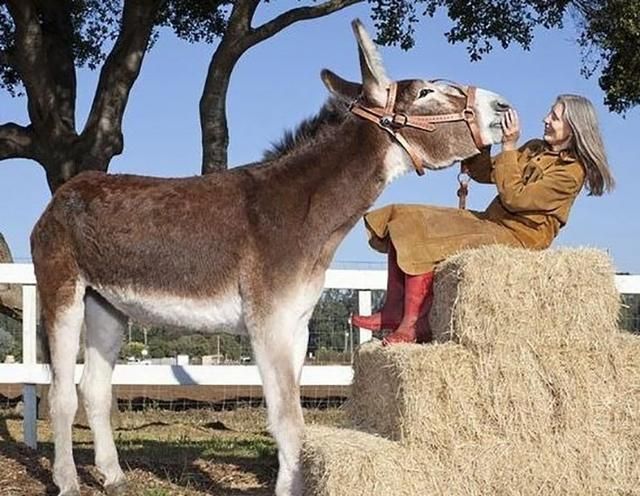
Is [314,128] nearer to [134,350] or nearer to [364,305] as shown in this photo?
[364,305]

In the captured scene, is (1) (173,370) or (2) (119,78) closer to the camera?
(1) (173,370)

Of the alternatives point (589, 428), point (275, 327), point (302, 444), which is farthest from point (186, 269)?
point (589, 428)

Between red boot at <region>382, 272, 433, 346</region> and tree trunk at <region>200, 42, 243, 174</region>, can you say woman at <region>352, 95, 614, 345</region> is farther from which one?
tree trunk at <region>200, 42, 243, 174</region>

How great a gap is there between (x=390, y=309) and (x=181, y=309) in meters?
1.15

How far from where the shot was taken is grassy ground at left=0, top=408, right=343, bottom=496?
643 cm

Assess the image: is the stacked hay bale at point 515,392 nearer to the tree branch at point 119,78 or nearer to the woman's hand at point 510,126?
the woman's hand at point 510,126

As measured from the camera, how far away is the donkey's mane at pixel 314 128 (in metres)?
5.70

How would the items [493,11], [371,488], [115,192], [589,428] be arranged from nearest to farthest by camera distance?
[371,488]
[589,428]
[115,192]
[493,11]

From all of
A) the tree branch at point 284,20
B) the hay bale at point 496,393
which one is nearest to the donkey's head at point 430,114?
the hay bale at point 496,393

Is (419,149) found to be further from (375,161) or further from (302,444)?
(302,444)

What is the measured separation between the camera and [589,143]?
5523 millimetres

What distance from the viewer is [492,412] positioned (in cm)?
493

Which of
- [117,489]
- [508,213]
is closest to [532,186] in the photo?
[508,213]

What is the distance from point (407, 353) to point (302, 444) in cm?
76
